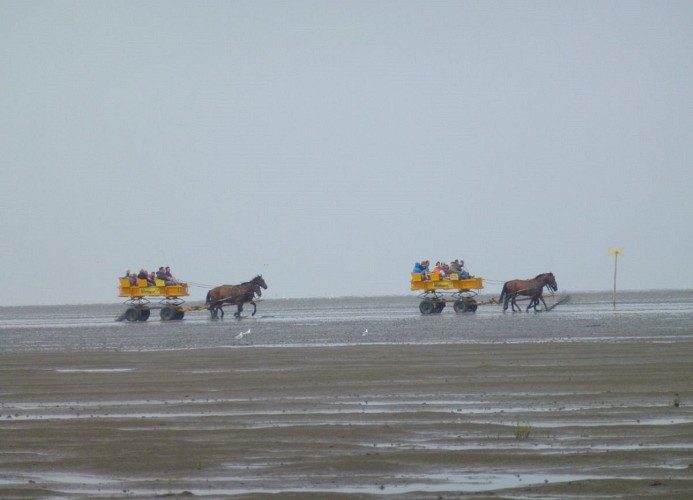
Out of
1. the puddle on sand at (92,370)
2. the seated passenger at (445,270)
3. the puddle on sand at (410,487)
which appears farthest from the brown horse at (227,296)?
the puddle on sand at (410,487)

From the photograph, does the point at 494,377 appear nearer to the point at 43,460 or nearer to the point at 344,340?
the point at 43,460

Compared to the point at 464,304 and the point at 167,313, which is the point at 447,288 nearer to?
the point at 464,304

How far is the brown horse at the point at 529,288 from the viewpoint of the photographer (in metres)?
46.2

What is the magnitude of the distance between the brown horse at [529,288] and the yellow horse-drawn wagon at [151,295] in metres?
13.5

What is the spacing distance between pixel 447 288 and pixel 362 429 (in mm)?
36013

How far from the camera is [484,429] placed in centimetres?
1138

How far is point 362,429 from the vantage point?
38.0 feet

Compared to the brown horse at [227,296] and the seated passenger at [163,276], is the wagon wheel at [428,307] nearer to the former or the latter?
the brown horse at [227,296]

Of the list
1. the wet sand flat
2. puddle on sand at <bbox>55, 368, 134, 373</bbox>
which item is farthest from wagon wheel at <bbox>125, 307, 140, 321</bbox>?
the wet sand flat

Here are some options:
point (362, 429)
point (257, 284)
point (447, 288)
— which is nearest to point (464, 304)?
point (447, 288)

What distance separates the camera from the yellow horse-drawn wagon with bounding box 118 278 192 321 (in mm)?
47688

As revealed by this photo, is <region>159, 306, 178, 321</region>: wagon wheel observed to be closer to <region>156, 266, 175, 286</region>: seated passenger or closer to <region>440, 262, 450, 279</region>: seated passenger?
<region>156, 266, 175, 286</region>: seated passenger

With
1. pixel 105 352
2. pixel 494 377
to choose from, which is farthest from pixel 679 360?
pixel 105 352

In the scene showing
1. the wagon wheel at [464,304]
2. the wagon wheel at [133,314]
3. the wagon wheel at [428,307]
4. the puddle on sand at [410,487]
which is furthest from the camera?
the wagon wheel at [133,314]
